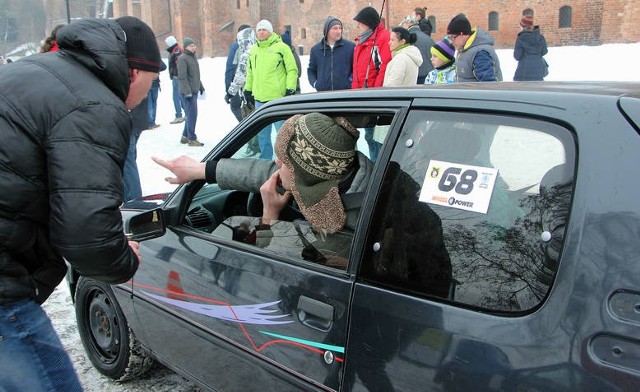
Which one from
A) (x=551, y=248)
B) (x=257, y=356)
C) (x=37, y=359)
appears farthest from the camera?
(x=257, y=356)

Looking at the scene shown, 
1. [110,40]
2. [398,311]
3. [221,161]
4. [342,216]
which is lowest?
[398,311]

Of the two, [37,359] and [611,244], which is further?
[37,359]

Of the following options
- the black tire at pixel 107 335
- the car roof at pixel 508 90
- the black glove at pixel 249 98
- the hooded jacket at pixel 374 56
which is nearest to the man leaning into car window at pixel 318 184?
the car roof at pixel 508 90

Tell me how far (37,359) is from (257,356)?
2.50ft

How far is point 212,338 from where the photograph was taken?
7.87 ft

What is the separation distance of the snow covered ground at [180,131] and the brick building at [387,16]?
4627 millimetres

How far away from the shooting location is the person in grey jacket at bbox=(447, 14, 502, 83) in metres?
5.96

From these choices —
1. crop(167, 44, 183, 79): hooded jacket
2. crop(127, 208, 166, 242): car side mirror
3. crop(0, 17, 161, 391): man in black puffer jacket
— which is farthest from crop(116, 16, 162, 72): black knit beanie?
crop(167, 44, 183, 79): hooded jacket

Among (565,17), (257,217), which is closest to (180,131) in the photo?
(257,217)

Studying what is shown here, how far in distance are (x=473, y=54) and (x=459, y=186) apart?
15.7ft

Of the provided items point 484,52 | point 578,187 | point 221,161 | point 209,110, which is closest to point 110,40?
point 221,161

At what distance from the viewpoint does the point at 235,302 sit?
2.23 m

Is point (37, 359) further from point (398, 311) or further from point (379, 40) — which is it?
point (379, 40)

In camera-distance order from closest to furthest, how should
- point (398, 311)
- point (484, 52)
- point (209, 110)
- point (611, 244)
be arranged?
1. point (611, 244)
2. point (398, 311)
3. point (484, 52)
4. point (209, 110)
